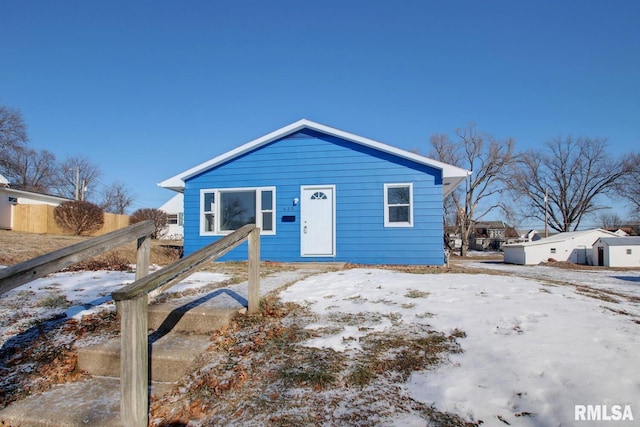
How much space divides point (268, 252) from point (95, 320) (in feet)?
21.5

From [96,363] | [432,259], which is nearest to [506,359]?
[96,363]

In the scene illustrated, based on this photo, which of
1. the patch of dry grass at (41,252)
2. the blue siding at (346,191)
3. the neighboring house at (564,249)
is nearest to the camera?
the patch of dry grass at (41,252)

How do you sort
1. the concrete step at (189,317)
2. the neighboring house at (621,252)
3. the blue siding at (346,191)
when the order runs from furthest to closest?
the neighboring house at (621,252) → the blue siding at (346,191) → the concrete step at (189,317)

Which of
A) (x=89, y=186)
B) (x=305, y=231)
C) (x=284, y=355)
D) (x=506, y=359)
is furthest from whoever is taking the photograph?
(x=89, y=186)

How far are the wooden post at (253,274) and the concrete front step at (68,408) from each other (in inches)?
56.2

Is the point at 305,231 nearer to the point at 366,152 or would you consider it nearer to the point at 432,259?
the point at 366,152

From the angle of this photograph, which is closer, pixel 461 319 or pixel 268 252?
pixel 461 319

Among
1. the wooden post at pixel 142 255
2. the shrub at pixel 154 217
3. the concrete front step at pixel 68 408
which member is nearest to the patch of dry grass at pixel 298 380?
the concrete front step at pixel 68 408

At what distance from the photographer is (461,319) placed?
3.53 metres

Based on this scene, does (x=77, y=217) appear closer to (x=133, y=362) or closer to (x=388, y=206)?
(x=388, y=206)

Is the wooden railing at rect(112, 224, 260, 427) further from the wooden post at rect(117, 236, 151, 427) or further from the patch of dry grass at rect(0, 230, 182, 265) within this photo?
the patch of dry grass at rect(0, 230, 182, 265)

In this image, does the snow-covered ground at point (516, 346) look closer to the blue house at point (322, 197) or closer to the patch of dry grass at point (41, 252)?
the blue house at point (322, 197)

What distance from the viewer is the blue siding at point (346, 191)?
9.38 metres

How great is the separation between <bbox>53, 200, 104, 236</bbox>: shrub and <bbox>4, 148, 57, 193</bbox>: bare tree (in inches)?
976
